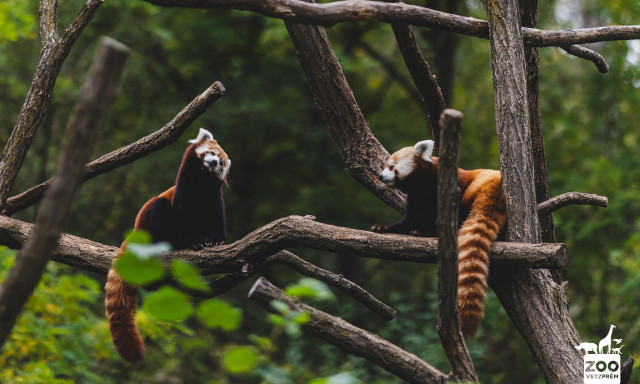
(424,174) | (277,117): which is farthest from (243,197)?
(424,174)

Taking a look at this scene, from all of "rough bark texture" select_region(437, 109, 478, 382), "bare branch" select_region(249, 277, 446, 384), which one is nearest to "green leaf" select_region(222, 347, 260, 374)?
"bare branch" select_region(249, 277, 446, 384)

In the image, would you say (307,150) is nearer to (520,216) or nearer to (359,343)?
(520,216)

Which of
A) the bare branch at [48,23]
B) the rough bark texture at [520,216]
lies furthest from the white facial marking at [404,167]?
the bare branch at [48,23]

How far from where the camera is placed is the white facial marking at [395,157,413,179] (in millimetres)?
4008

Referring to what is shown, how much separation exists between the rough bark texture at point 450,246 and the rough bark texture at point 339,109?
1.75 meters

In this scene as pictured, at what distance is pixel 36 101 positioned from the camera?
3998 millimetres

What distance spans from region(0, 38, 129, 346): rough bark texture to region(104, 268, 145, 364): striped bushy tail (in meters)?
1.69

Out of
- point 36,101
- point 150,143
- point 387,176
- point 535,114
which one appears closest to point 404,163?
point 387,176

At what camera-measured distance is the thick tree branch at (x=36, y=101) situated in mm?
3990

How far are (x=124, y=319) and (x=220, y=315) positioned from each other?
2.29m

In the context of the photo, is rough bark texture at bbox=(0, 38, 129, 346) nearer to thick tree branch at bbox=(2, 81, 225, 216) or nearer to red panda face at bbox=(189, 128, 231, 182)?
thick tree branch at bbox=(2, 81, 225, 216)

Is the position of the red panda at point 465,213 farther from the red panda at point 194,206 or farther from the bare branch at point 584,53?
the red panda at point 194,206

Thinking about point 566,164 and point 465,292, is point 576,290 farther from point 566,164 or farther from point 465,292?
point 465,292

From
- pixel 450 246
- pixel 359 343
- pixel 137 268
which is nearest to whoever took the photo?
pixel 137 268
